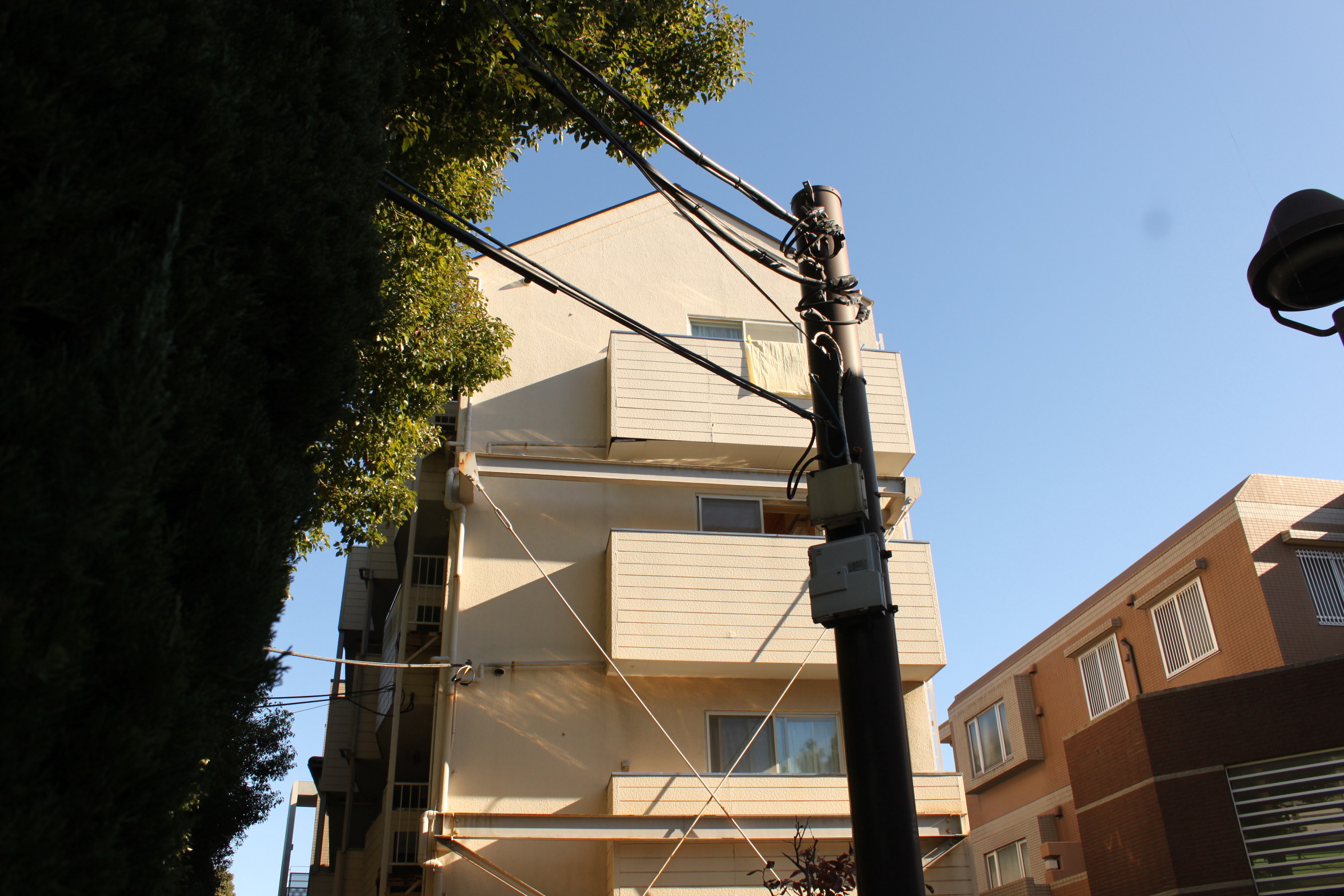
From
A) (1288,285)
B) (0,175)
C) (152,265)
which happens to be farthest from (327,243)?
(1288,285)

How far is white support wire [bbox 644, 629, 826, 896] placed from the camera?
509 inches

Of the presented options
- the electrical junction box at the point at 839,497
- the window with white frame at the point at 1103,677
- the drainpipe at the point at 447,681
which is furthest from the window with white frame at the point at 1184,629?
the electrical junction box at the point at 839,497

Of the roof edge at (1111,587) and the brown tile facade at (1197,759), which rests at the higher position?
the roof edge at (1111,587)

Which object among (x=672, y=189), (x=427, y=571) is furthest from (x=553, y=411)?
(x=672, y=189)

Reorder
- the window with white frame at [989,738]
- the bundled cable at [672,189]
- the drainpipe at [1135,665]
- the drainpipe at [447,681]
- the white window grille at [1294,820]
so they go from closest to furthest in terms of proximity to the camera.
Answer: the bundled cable at [672,189]
the white window grille at [1294,820]
the drainpipe at [447,681]
the drainpipe at [1135,665]
the window with white frame at [989,738]

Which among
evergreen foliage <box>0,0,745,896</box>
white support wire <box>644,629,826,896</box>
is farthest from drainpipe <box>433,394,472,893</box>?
evergreen foliage <box>0,0,745,896</box>

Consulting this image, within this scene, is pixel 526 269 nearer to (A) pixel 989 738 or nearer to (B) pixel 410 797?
(B) pixel 410 797

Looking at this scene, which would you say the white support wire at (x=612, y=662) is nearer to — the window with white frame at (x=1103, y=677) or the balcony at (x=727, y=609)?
the balcony at (x=727, y=609)

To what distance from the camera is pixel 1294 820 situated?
11367 mm

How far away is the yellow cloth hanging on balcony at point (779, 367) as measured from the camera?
16578 mm

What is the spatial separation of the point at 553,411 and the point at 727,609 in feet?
13.9

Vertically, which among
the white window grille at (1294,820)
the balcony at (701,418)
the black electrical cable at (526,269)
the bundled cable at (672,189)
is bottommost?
the white window grille at (1294,820)

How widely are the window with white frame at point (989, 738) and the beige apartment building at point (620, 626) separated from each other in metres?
12.0

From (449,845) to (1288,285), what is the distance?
10837mm
